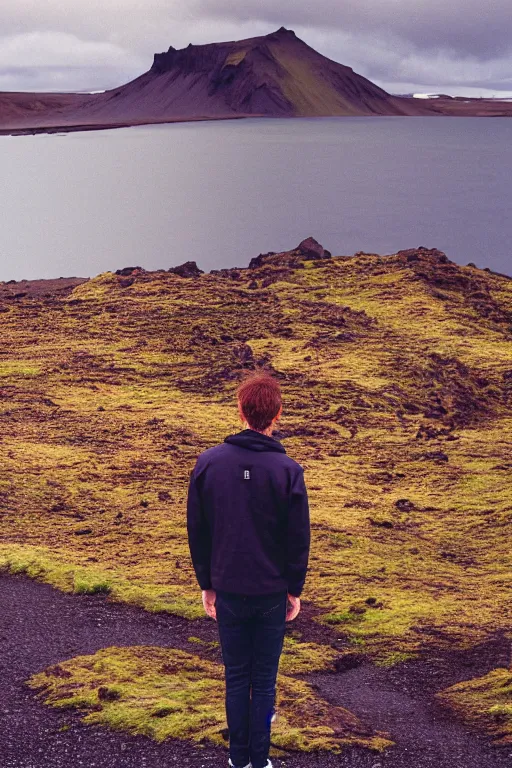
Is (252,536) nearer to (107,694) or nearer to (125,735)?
(125,735)

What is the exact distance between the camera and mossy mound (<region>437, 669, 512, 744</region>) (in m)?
6.58

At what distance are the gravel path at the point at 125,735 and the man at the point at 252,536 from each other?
3.93ft

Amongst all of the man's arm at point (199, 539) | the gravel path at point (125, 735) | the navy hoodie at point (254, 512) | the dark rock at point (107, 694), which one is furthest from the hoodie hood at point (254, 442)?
the dark rock at point (107, 694)

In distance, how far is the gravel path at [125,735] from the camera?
19.1 feet

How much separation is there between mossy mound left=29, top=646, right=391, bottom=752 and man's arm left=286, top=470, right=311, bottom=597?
1702 millimetres

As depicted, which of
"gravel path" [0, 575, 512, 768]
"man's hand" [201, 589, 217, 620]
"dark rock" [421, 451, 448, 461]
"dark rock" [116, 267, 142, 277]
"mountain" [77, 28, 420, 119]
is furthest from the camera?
"mountain" [77, 28, 420, 119]

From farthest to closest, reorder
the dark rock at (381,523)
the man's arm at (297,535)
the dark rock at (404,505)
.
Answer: the dark rock at (404,505)
the dark rock at (381,523)
the man's arm at (297,535)

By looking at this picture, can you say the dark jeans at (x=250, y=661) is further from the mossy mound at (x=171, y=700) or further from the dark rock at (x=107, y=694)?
the dark rock at (x=107, y=694)

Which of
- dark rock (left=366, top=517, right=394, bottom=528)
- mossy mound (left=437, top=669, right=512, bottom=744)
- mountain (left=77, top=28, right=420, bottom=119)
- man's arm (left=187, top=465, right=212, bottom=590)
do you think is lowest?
dark rock (left=366, top=517, right=394, bottom=528)

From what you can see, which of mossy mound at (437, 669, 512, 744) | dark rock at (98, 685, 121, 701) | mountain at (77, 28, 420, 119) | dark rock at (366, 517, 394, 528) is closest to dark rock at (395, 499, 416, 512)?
dark rock at (366, 517, 394, 528)

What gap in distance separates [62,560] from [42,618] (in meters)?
1.66

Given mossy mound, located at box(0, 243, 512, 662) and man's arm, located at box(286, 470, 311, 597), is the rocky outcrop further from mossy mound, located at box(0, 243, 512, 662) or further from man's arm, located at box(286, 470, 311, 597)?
man's arm, located at box(286, 470, 311, 597)

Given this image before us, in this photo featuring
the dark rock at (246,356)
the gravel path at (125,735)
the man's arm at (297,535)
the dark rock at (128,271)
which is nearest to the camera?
the man's arm at (297,535)

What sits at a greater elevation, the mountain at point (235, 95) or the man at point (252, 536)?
the mountain at point (235, 95)
